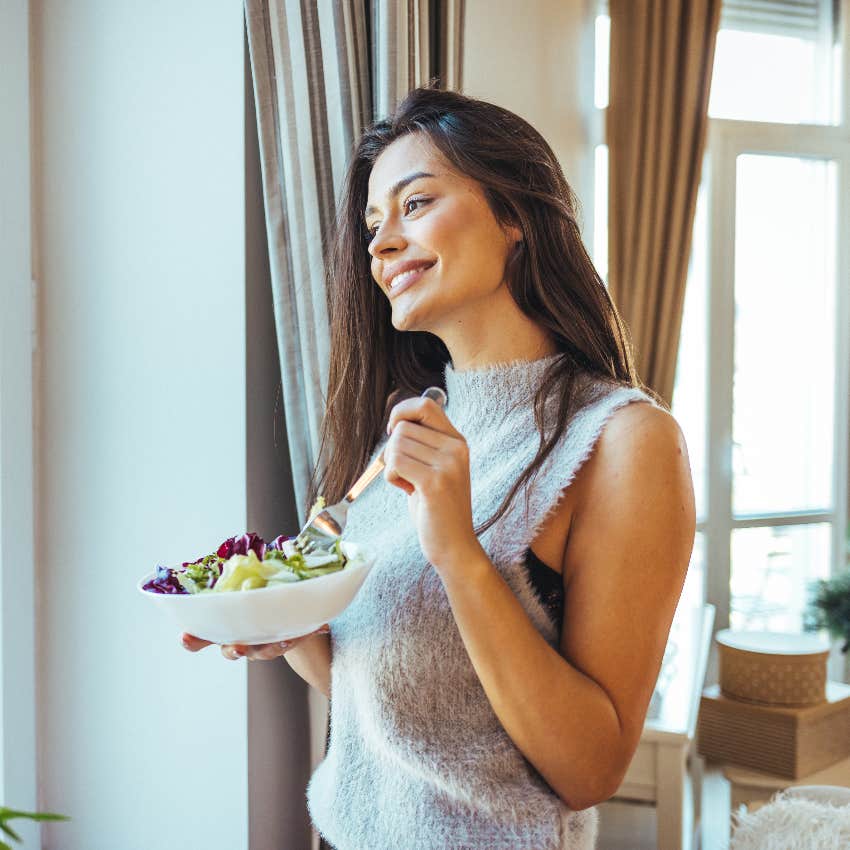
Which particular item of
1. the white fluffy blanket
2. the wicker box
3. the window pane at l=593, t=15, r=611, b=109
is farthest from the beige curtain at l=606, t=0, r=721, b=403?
the white fluffy blanket

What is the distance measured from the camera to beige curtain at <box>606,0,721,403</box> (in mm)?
2730

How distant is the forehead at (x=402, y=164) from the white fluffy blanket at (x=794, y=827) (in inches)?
48.3

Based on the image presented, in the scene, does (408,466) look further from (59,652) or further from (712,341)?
(712,341)

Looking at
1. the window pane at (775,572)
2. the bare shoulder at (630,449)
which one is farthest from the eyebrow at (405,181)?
the window pane at (775,572)

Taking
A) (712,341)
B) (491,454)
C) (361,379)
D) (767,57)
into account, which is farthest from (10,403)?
(767,57)

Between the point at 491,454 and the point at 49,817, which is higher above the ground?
the point at 491,454

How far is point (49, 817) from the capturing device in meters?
0.61

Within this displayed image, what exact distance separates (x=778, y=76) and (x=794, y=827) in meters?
2.57

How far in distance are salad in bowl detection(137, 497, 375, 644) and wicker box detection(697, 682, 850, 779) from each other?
1757mm

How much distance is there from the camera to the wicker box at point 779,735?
7.59 feet

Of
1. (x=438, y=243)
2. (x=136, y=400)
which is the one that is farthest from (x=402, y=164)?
(x=136, y=400)

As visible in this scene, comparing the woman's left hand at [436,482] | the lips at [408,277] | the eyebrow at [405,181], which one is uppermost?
the eyebrow at [405,181]

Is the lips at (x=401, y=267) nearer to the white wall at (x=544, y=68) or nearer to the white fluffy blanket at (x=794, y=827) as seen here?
the white fluffy blanket at (x=794, y=827)

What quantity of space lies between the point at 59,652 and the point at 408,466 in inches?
49.6
